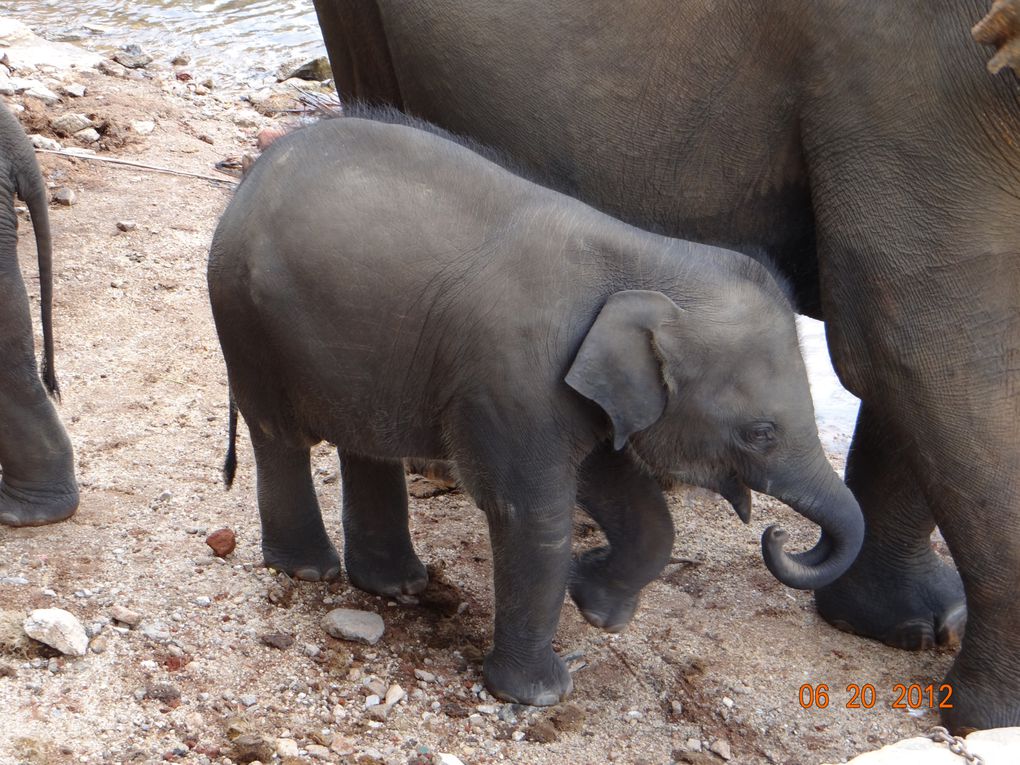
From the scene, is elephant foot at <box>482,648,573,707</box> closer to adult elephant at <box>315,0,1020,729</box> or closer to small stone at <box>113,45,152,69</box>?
adult elephant at <box>315,0,1020,729</box>

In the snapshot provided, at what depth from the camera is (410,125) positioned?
326 centimetres

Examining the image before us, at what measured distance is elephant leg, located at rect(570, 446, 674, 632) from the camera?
3303 mm

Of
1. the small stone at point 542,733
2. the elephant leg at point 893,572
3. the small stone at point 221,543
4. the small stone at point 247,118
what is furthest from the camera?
the small stone at point 247,118

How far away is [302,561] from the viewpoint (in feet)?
12.2

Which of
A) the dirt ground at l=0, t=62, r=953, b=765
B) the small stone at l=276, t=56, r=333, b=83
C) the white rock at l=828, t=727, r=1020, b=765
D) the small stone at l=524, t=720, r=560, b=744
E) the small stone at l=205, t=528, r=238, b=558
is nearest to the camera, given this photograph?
the white rock at l=828, t=727, r=1020, b=765

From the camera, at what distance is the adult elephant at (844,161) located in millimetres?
2928

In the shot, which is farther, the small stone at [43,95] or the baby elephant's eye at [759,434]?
the small stone at [43,95]

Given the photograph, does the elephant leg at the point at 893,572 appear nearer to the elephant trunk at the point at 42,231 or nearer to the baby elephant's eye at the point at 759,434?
the baby elephant's eye at the point at 759,434

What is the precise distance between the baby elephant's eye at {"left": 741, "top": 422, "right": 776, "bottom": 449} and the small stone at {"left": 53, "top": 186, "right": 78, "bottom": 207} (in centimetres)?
421

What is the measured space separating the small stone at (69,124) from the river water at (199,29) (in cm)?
256

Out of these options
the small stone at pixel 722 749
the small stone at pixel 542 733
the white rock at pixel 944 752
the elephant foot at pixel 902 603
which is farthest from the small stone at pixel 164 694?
the elephant foot at pixel 902 603

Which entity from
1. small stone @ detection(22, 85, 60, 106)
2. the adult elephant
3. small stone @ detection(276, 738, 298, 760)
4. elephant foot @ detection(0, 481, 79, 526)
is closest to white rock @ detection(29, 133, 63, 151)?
small stone @ detection(22, 85, 60, 106)

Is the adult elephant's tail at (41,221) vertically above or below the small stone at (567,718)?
above
